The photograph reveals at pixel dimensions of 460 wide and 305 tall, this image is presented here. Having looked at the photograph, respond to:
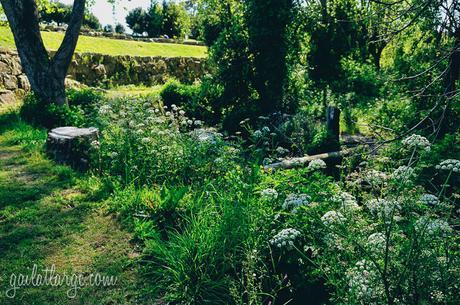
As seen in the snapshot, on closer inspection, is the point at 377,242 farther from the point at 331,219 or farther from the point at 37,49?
the point at 37,49

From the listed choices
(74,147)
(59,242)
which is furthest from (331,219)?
(74,147)

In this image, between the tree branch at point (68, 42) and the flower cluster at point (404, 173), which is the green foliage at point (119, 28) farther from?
the flower cluster at point (404, 173)

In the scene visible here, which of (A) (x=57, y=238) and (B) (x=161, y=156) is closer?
(A) (x=57, y=238)

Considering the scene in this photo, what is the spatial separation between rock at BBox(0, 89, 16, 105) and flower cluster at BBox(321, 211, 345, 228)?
9.99m

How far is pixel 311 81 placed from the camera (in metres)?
13.2

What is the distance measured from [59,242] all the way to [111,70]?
13328mm

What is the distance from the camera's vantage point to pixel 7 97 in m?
10.1

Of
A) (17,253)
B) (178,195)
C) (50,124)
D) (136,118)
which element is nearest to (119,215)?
(178,195)

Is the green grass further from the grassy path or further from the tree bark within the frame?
the grassy path

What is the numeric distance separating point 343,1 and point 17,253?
1298cm

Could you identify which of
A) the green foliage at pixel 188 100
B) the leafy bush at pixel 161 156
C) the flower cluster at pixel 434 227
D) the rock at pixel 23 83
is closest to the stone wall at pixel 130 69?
the green foliage at pixel 188 100

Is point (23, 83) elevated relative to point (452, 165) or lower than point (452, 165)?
lower

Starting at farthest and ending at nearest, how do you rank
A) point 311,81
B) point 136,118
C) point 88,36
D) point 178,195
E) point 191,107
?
point 88,36, point 311,81, point 191,107, point 136,118, point 178,195

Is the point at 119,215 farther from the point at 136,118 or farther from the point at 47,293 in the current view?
the point at 136,118
